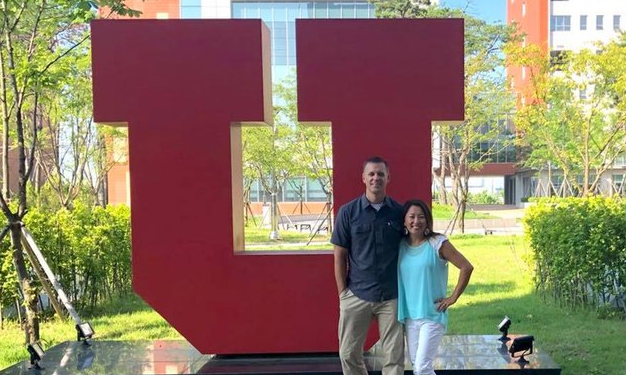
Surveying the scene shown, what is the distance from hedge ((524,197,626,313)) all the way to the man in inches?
160

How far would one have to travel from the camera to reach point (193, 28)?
160 inches

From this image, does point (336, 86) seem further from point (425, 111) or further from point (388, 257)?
point (388, 257)

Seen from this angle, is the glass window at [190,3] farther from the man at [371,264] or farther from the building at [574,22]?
the man at [371,264]

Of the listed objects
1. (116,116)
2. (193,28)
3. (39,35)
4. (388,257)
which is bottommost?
(388,257)

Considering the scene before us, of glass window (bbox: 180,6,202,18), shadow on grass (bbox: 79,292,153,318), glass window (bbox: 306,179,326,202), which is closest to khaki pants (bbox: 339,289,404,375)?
shadow on grass (bbox: 79,292,153,318)

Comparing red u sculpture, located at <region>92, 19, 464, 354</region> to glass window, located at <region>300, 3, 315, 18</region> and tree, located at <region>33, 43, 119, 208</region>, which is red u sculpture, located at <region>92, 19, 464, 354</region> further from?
glass window, located at <region>300, 3, 315, 18</region>

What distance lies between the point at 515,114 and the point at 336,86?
15.1 metres

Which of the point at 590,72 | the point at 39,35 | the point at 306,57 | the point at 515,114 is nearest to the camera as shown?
the point at 306,57

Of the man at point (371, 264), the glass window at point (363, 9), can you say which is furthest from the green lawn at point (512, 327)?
the glass window at point (363, 9)

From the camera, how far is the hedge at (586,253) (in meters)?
6.16

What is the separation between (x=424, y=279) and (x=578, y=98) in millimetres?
15257

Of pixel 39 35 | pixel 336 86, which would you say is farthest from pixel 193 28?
pixel 39 35

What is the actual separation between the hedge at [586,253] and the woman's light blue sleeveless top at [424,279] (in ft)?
13.3

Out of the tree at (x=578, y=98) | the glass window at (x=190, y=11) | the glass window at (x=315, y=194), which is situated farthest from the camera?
the glass window at (x=190, y=11)
